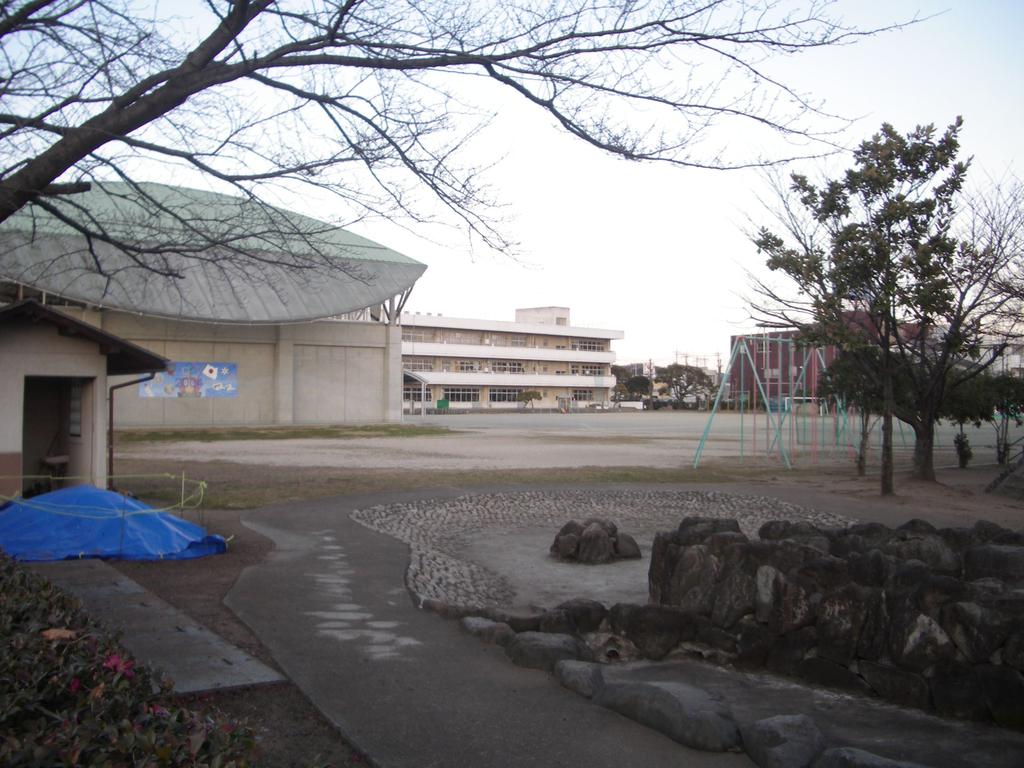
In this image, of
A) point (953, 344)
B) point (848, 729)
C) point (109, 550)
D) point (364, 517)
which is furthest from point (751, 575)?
point (953, 344)

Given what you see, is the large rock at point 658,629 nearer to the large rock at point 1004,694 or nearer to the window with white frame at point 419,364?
the large rock at point 1004,694

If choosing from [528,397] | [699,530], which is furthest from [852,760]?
[528,397]

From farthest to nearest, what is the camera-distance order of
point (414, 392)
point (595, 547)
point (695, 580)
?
point (414, 392), point (595, 547), point (695, 580)

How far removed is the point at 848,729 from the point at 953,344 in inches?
625

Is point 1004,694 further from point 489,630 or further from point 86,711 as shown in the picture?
point 86,711

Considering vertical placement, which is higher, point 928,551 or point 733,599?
point 928,551

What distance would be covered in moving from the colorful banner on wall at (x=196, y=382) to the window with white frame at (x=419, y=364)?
45033mm

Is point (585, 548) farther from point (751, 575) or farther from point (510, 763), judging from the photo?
point (510, 763)

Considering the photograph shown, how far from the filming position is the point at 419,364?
9544 cm

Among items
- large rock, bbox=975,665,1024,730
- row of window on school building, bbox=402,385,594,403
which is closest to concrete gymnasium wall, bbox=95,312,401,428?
row of window on school building, bbox=402,385,594,403

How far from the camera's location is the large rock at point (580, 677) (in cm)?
605

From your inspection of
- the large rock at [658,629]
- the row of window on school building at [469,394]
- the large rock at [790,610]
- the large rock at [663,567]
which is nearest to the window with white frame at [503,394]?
the row of window on school building at [469,394]

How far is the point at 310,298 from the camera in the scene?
49.2m

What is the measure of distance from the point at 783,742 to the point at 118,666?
344cm
